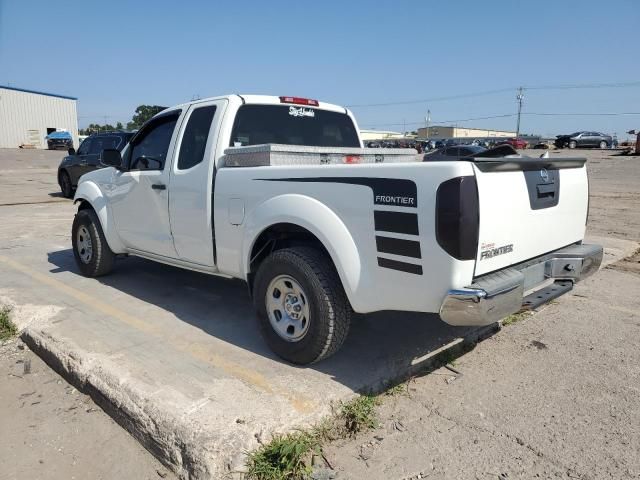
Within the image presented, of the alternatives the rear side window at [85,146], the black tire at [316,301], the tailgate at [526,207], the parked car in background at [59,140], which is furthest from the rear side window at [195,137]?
the parked car in background at [59,140]

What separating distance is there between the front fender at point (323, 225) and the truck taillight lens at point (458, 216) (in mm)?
616

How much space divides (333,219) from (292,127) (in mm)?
1837

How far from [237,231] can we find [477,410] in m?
2.10

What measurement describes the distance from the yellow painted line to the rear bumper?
106cm

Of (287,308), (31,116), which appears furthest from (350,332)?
(31,116)

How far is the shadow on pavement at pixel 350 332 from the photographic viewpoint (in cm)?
347

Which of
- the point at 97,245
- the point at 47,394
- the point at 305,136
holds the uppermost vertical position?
the point at 305,136

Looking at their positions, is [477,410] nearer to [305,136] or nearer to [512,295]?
[512,295]

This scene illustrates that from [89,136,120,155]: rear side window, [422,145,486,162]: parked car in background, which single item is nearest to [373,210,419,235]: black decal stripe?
[422,145,486,162]: parked car in background

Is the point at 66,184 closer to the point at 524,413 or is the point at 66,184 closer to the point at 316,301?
the point at 316,301

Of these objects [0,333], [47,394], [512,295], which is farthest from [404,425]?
[0,333]

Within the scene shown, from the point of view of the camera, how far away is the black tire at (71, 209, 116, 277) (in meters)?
5.70

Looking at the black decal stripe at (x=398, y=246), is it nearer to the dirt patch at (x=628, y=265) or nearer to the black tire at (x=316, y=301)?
the black tire at (x=316, y=301)

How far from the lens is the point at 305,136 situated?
4762 mm
